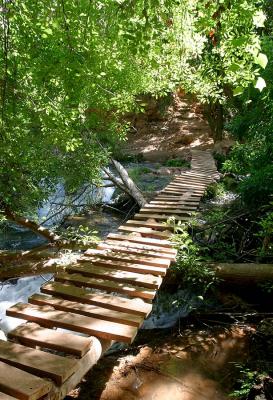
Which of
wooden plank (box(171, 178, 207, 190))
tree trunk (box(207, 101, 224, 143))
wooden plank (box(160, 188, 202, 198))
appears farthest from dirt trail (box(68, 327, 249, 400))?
tree trunk (box(207, 101, 224, 143))

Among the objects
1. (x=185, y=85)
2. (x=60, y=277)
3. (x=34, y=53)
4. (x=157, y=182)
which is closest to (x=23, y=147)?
(x=34, y=53)

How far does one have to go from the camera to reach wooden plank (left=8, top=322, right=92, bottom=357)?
97.5 inches

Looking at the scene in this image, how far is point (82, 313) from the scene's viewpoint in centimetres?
302

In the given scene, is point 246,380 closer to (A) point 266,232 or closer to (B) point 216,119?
(A) point 266,232

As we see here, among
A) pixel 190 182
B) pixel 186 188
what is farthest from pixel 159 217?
pixel 190 182

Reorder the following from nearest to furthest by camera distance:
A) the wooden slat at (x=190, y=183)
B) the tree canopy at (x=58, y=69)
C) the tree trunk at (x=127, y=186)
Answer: the tree canopy at (x=58, y=69), the wooden slat at (x=190, y=183), the tree trunk at (x=127, y=186)

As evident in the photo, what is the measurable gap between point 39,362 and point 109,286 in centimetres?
132

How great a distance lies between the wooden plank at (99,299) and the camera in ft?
10.1

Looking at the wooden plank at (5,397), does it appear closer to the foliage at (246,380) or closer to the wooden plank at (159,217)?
the foliage at (246,380)

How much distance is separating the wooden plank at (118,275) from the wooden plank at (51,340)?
1.09 metres

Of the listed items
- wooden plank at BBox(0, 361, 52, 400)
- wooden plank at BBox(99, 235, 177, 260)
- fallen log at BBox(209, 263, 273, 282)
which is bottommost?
fallen log at BBox(209, 263, 273, 282)

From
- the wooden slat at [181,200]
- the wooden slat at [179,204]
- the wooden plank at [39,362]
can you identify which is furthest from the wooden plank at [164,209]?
the wooden plank at [39,362]

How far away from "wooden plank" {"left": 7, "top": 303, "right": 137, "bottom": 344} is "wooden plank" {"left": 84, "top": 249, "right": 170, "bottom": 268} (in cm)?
133

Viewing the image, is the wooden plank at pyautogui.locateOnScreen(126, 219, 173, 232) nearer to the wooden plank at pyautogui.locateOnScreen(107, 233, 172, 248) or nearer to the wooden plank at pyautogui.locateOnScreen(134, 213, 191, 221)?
the wooden plank at pyautogui.locateOnScreen(134, 213, 191, 221)
